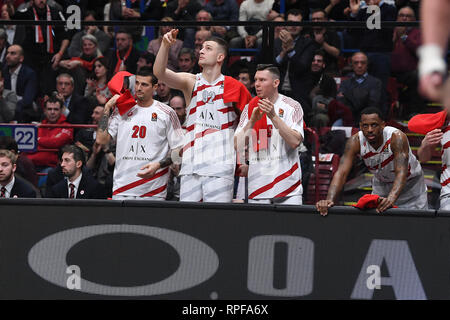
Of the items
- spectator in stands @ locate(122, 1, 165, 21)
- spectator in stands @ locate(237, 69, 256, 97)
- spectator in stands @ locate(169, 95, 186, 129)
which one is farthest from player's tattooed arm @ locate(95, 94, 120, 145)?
spectator in stands @ locate(122, 1, 165, 21)

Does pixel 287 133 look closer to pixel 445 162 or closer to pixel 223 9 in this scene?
pixel 445 162

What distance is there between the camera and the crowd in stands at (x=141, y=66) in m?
7.79

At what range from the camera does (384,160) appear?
7.35m

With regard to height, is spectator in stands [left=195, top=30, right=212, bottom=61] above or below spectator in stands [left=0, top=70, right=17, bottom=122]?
above

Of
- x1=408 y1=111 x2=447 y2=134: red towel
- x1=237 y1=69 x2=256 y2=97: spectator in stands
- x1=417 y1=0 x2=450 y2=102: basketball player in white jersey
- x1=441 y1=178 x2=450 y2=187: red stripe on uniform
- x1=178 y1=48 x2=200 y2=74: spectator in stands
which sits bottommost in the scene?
x1=441 y1=178 x2=450 y2=187: red stripe on uniform

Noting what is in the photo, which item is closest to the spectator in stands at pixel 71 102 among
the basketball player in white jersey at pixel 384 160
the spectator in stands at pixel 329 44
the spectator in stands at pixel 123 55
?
the spectator in stands at pixel 123 55

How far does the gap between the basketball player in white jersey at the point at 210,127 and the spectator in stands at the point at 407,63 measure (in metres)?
1.68

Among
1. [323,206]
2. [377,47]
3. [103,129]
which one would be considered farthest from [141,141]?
[377,47]

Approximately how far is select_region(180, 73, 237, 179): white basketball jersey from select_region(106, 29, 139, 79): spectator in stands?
1095 mm

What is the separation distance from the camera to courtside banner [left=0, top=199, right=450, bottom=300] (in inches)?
260

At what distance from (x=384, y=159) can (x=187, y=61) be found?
2.33 m

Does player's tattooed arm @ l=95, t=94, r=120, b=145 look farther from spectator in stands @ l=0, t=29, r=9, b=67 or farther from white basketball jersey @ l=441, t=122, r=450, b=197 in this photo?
white basketball jersey @ l=441, t=122, r=450, b=197

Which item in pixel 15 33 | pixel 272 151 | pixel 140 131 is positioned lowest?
pixel 272 151
